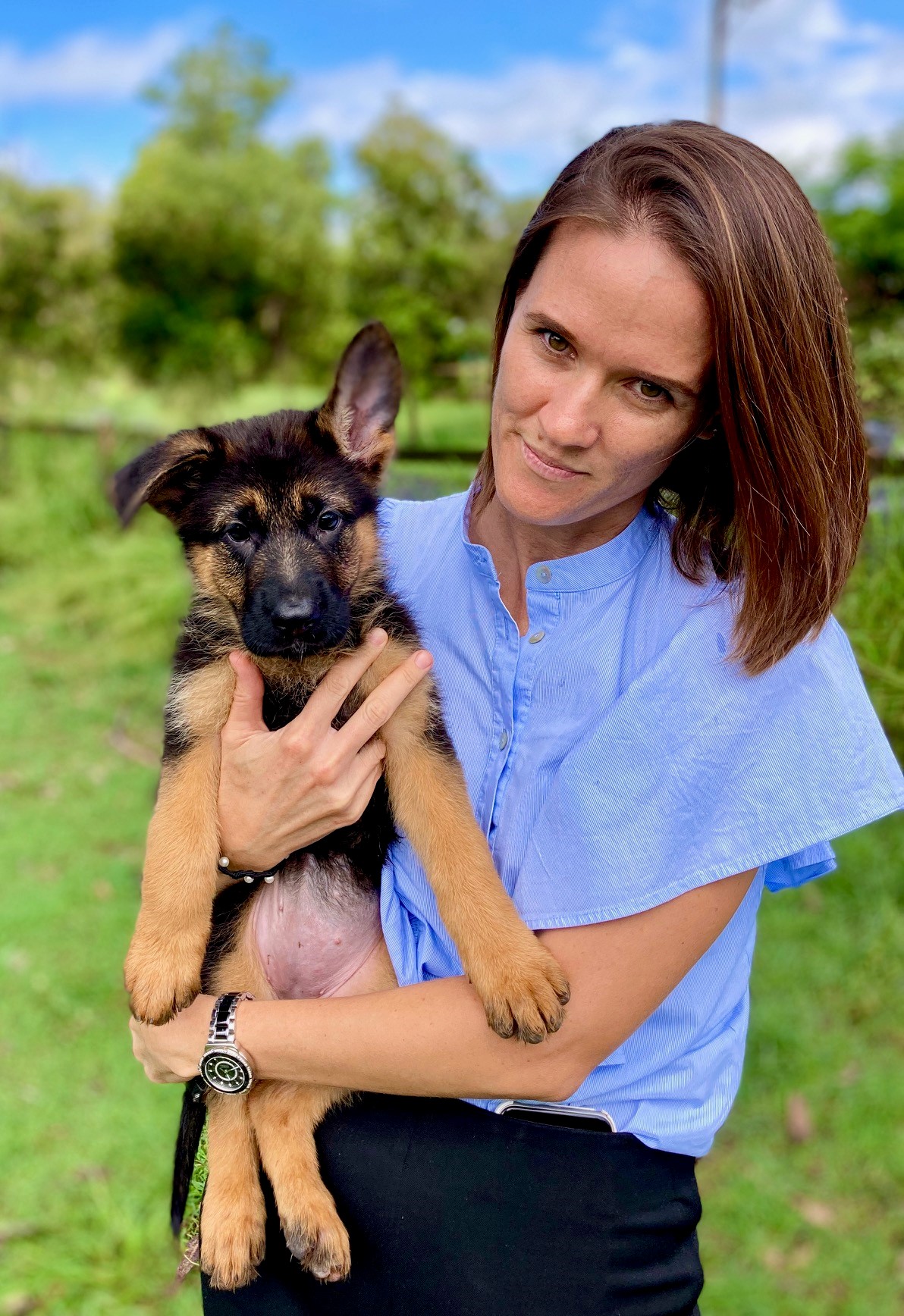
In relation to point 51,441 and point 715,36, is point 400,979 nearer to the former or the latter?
point 715,36

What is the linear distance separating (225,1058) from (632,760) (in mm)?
984

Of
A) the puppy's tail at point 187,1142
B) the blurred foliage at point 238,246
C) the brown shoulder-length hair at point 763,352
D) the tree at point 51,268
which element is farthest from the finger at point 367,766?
the tree at point 51,268

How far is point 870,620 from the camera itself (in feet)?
14.0

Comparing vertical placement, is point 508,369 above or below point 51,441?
above

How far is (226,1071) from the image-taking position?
6.53 ft

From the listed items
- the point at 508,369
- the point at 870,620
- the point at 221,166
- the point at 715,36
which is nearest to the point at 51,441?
the point at 221,166

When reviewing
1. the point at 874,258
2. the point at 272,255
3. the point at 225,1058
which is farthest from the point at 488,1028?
the point at 272,255

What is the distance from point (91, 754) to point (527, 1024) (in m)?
6.25

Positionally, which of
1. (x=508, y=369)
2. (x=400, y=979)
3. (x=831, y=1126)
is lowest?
(x=831, y=1126)

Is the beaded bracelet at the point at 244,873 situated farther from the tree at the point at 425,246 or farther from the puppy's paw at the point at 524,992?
the tree at the point at 425,246

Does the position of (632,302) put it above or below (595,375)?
above

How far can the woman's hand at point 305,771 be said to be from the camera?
2.20 m

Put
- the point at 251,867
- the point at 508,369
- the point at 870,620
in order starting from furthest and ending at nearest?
1. the point at 870,620
2. the point at 251,867
3. the point at 508,369

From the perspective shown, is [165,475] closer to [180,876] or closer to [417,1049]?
[180,876]
